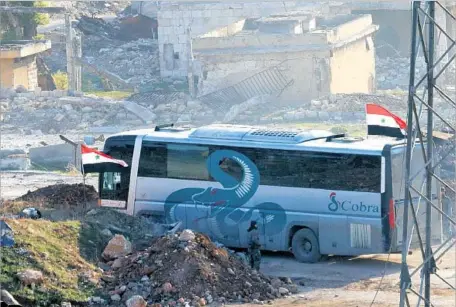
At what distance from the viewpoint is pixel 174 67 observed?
60.1m

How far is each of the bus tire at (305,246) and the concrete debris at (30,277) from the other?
17.7 ft

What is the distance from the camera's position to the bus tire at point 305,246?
75.3 feet

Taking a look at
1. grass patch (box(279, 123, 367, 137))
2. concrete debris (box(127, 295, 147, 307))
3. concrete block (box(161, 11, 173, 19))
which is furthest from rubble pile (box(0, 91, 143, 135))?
concrete debris (box(127, 295, 147, 307))

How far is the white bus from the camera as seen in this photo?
22375 millimetres

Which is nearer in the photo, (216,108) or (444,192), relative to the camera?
(444,192)

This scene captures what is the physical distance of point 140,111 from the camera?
169 feet

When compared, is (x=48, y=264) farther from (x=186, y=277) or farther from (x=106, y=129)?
(x=106, y=129)

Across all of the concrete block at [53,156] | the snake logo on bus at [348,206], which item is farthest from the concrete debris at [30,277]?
the concrete block at [53,156]

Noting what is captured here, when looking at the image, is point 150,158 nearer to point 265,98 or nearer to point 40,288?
point 40,288

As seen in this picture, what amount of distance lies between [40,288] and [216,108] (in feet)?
106

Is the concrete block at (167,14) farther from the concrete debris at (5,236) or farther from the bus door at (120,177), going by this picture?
the concrete debris at (5,236)

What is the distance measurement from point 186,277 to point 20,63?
3902cm

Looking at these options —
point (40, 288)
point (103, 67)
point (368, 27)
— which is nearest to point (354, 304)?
point (40, 288)

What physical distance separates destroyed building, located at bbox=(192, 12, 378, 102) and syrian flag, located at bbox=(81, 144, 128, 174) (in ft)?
85.8
